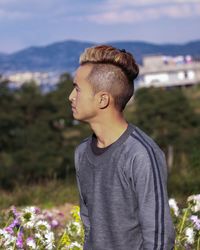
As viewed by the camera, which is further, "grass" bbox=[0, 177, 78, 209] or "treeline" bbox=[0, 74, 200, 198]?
"treeline" bbox=[0, 74, 200, 198]

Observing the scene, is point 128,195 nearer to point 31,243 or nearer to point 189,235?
point 31,243

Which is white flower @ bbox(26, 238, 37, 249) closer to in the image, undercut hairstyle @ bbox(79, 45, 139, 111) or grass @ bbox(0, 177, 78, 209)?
undercut hairstyle @ bbox(79, 45, 139, 111)

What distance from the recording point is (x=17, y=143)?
44.7 metres

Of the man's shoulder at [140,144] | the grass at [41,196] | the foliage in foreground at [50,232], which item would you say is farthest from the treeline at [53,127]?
the man's shoulder at [140,144]

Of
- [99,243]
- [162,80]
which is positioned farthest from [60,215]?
[162,80]

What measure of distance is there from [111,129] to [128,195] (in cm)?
23

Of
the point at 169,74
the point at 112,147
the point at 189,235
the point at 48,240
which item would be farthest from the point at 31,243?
the point at 169,74

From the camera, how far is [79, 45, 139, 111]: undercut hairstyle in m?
2.28

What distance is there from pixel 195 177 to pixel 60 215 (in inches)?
126

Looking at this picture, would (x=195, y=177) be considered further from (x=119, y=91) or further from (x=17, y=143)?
(x=17, y=143)

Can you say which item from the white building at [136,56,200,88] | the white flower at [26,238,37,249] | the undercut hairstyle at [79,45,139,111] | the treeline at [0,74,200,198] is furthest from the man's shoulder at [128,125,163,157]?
the white building at [136,56,200,88]

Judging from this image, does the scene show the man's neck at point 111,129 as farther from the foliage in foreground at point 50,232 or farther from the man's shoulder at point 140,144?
the foliage in foreground at point 50,232

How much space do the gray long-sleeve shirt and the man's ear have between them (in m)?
0.11

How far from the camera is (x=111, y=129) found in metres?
2.33
